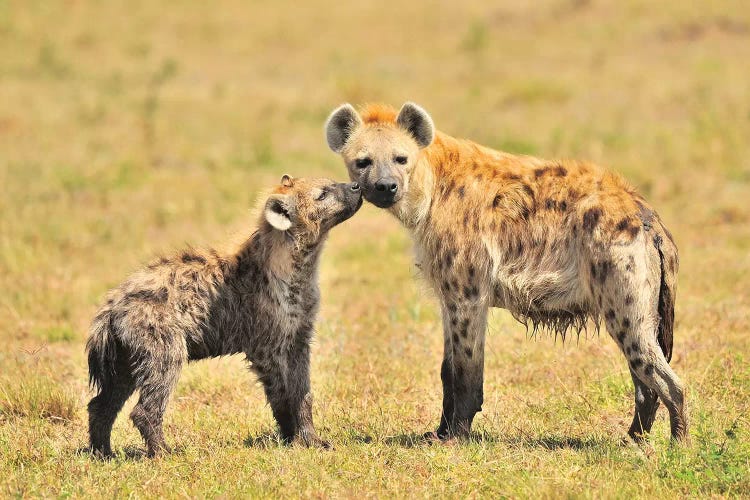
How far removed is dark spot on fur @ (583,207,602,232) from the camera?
542 centimetres

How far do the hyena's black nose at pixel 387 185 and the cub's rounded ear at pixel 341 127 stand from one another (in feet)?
2.13

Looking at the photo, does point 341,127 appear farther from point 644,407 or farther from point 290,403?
point 644,407

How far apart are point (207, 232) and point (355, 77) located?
308 inches

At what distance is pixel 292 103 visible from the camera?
16.9 metres

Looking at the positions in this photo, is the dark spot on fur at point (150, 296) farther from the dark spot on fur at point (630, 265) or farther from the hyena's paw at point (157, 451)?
the dark spot on fur at point (630, 265)

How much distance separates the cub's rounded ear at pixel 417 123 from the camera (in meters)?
6.23

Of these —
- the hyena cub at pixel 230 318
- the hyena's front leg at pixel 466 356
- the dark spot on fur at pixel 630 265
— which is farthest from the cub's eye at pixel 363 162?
the dark spot on fur at pixel 630 265

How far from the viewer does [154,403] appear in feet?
17.6

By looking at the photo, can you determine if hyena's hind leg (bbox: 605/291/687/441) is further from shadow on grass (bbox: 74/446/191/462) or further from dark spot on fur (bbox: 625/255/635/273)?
shadow on grass (bbox: 74/446/191/462)

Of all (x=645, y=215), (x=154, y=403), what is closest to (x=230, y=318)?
(x=154, y=403)

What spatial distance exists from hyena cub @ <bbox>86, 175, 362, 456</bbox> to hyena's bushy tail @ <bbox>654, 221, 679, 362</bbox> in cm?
171

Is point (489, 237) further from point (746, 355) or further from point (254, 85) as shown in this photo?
point (254, 85)

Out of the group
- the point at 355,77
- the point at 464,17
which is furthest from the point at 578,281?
the point at 464,17

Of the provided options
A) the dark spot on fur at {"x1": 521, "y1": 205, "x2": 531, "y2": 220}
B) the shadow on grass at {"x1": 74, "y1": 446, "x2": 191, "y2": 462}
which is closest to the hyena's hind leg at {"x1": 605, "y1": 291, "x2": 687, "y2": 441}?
the dark spot on fur at {"x1": 521, "y1": 205, "x2": 531, "y2": 220}
